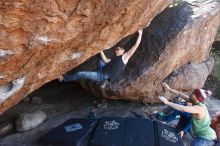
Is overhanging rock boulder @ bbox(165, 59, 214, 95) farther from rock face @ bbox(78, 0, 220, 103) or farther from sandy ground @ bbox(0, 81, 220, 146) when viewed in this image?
sandy ground @ bbox(0, 81, 220, 146)

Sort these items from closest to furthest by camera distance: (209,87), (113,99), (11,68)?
(11,68) → (113,99) → (209,87)

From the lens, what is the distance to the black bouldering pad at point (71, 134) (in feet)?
23.1

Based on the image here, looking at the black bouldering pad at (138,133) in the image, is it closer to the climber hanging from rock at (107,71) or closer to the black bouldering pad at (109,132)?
the black bouldering pad at (109,132)

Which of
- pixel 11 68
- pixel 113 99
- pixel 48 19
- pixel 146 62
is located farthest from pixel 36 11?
pixel 113 99

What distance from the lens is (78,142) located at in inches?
273

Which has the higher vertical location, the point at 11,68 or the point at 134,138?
the point at 11,68

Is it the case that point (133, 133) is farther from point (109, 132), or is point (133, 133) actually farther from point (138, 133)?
point (109, 132)

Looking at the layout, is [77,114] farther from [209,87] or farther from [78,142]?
[209,87]

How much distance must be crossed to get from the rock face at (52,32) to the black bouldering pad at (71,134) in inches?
→ 52.1

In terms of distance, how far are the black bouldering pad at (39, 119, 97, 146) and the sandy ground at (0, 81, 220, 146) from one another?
35.4 inches

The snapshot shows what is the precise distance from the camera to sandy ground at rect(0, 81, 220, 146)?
8641 mm

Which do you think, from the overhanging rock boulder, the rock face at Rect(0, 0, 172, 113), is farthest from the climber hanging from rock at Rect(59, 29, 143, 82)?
the overhanging rock boulder

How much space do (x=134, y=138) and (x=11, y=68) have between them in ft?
10.0

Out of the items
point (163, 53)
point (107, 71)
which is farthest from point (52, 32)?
point (163, 53)
